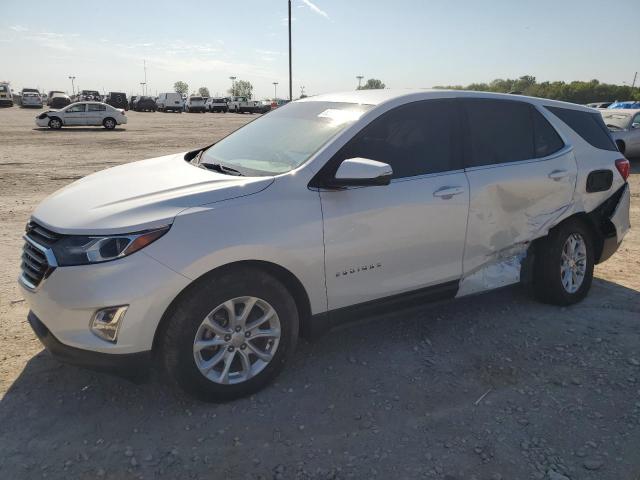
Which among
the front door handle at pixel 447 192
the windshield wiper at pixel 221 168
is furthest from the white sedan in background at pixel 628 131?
the windshield wiper at pixel 221 168

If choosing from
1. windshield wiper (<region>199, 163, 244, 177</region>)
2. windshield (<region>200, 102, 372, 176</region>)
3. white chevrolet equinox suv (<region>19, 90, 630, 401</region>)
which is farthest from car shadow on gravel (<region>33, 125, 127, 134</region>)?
windshield wiper (<region>199, 163, 244, 177</region>)

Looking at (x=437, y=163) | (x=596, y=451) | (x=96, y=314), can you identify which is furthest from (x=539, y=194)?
(x=96, y=314)

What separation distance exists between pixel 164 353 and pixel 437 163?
7.16 feet

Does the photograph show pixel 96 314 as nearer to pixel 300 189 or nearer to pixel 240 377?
pixel 240 377

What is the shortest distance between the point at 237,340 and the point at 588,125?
12.0ft

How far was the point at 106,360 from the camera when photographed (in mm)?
2688

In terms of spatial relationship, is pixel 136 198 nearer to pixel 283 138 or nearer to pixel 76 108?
pixel 283 138

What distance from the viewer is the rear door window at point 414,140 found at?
3.40 meters

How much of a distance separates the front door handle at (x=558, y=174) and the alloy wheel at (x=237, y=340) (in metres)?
2.59

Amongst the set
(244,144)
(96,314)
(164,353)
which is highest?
(244,144)

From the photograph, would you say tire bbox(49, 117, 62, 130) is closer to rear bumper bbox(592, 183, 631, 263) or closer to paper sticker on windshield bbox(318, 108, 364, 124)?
paper sticker on windshield bbox(318, 108, 364, 124)

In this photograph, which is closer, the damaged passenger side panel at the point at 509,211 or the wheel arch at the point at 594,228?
the damaged passenger side panel at the point at 509,211

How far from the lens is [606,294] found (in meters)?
4.83

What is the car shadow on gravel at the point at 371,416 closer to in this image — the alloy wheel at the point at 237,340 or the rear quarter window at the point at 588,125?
the alloy wheel at the point at 237,340
